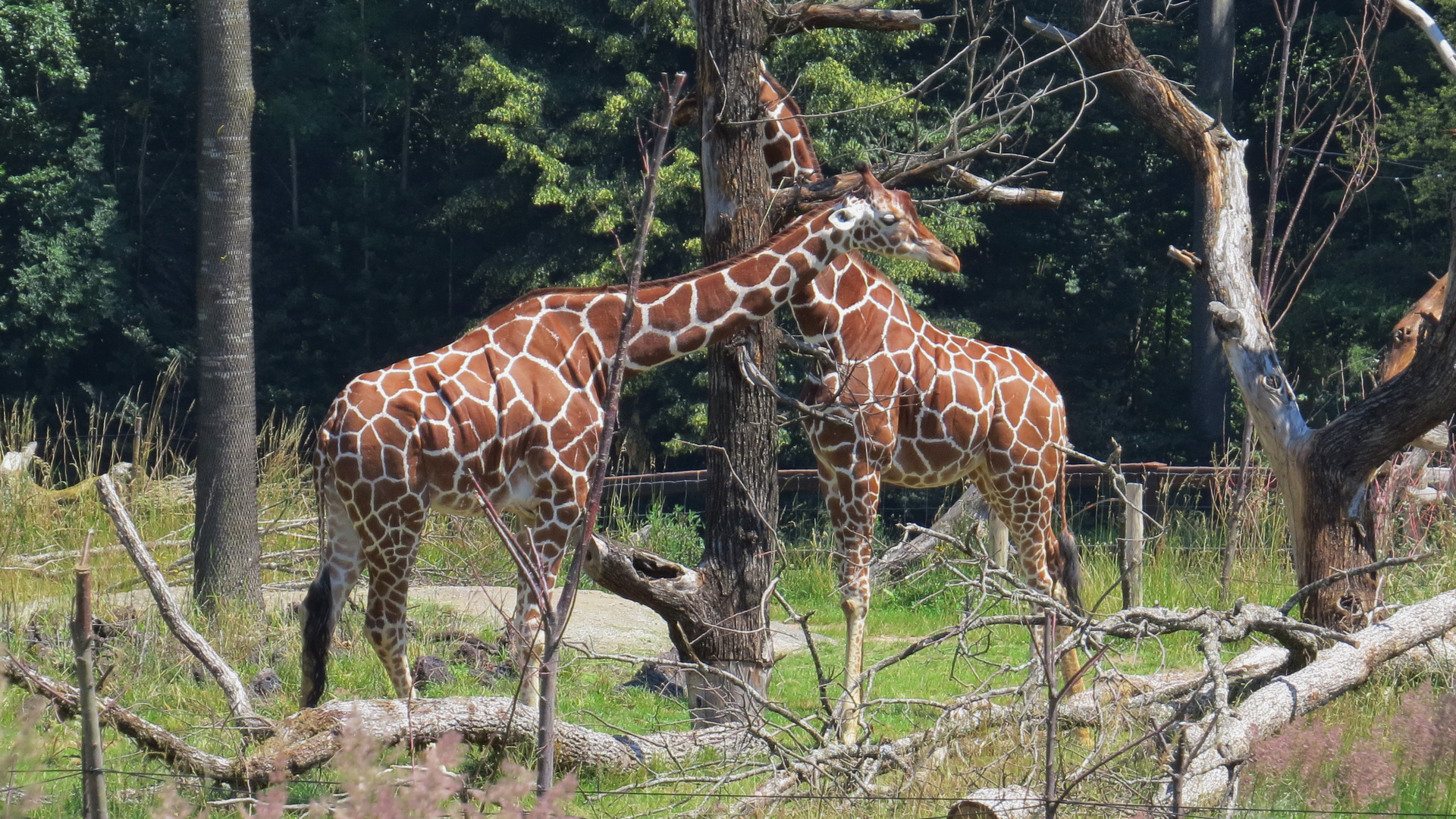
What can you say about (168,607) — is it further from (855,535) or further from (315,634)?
(855,535)

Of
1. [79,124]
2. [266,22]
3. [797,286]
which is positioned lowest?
[797,286]

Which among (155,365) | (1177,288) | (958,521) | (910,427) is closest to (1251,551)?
(958,521)

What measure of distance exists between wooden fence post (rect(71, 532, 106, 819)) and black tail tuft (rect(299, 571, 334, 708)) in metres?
2.71

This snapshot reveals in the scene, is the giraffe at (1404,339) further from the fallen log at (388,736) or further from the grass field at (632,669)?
the fallen log at (388,736)

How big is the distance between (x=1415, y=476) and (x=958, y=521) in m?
3.27

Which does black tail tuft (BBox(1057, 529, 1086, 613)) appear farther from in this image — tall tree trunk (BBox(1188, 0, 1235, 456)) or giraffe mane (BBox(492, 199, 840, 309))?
Result: tall tree trunk (BBox(1188, 0, 1235, 456))

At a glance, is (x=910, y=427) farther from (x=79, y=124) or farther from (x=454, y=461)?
(x=79, y=124)

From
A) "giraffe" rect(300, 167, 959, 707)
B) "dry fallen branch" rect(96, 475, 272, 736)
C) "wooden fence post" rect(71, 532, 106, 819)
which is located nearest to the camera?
"wooden fence post" rect(71, 532, 106, 819)

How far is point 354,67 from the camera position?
70.2 feet

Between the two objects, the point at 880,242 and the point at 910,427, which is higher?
the point at 880,242

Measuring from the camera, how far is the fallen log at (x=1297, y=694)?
4273 millimetres

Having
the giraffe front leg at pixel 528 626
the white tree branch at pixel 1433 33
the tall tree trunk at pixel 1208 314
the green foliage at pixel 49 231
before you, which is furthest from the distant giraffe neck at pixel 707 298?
the green foliage at pixel 49 231

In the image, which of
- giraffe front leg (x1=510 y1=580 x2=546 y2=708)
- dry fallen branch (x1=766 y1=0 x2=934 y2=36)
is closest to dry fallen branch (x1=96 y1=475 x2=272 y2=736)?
giraffe front leg (x1=510 y1=580 x2=546 y2=708)

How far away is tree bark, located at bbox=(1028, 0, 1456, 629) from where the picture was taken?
5773 millimetres
